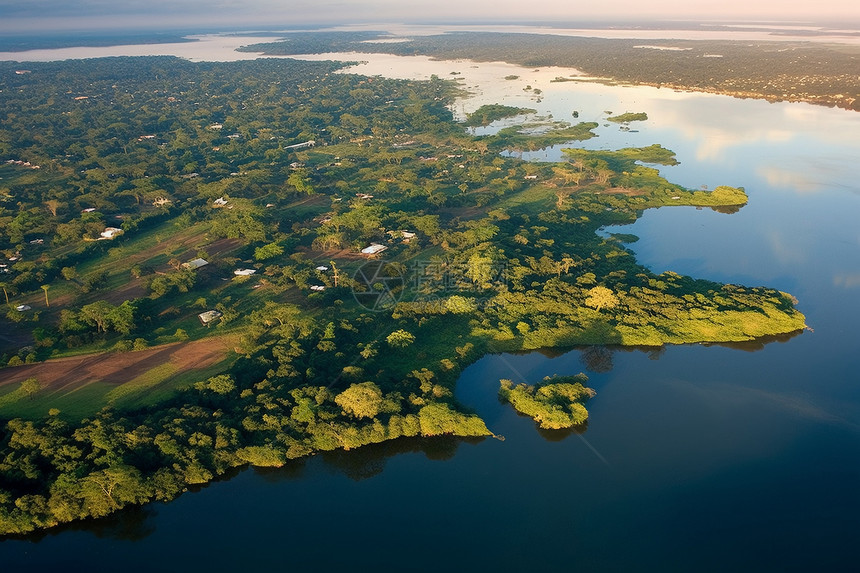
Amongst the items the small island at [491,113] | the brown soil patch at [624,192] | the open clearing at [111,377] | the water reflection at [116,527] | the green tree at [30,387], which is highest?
the small island at [491,113]

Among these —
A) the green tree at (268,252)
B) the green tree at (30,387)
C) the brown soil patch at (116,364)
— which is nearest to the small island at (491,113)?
the green tree at (268,252)

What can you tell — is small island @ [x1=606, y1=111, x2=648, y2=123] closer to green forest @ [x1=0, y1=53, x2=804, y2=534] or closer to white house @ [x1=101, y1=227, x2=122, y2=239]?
green forest @ [x1=0, y1=53, x2=804, y2=534]

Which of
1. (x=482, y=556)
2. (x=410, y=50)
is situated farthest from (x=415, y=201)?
(x=410, y=50)

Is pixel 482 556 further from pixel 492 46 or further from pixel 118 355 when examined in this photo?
pixel 492 46

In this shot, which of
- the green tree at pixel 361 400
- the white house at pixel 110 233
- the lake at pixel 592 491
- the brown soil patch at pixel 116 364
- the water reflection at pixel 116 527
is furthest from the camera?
the white house at pixel 110 233

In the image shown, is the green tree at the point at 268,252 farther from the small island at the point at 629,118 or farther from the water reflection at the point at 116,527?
the small island at the point at 629,118

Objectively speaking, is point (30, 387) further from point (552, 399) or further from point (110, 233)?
point (552, 399)

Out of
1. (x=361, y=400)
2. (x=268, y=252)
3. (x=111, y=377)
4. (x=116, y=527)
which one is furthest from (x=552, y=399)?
(x=268, y=252)
